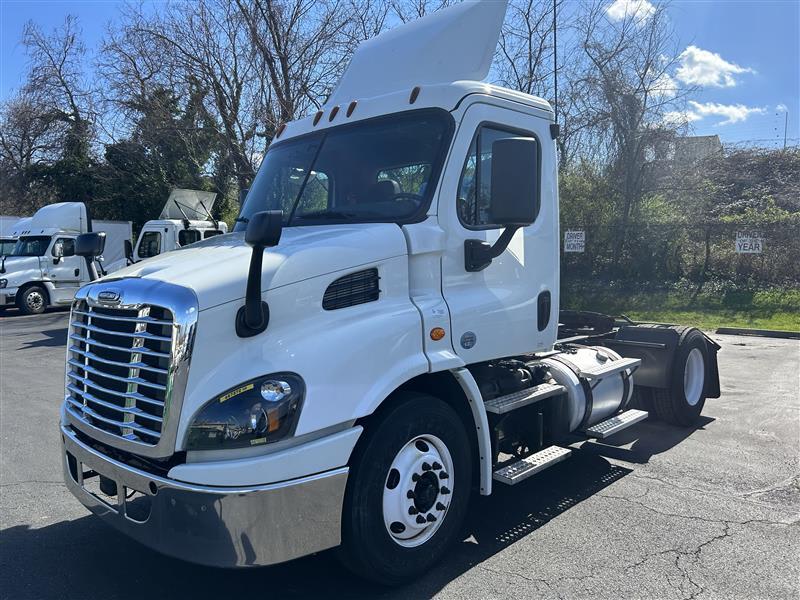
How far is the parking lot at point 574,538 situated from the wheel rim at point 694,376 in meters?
0.49

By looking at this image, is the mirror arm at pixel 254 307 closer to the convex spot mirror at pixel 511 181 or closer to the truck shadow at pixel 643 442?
the convex spot mirror at pixel 511 181

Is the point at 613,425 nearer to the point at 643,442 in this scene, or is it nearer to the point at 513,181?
the point at 643,442

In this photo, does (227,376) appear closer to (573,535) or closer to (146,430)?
(146,430)

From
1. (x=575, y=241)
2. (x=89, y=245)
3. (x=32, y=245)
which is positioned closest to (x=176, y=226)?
(x=32, y=245)

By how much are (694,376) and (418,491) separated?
16.0 feet

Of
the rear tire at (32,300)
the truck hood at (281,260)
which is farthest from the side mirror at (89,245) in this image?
the rear tire at (32,300)

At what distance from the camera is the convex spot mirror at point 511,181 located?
3801 mm

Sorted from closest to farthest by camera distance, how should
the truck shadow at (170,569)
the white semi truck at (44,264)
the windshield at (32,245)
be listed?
the truck shadow at (170,569), the white semi truck at (44,264), the windshield at (32,245)

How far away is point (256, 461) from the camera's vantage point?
2996 mm

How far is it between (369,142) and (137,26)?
17827mm

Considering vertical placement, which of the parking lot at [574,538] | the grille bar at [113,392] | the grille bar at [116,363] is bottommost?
the parking lot at [574,538]

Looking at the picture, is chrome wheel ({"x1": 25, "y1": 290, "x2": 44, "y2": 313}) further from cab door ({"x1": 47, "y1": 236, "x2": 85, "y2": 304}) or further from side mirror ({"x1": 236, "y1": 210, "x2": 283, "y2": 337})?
side mirror ({"x1": 236, "y1": 210, "x2": 283, "y2": 337})

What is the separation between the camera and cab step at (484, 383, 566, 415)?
166 inches

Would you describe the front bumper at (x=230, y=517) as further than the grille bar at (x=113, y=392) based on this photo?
No
